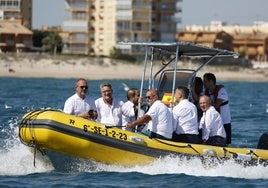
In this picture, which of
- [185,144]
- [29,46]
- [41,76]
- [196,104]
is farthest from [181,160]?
[29,46]

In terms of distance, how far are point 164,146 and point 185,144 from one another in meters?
0.32

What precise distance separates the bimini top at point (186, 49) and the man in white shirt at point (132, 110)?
82 cm

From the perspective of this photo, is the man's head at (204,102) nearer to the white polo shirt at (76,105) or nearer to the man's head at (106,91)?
the man's head at (106,91)

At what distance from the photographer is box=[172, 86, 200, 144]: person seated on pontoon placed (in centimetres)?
1514

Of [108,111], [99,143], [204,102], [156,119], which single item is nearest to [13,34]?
[108,111]

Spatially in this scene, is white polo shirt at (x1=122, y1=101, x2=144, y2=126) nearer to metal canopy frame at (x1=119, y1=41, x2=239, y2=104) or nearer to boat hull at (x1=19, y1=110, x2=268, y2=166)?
metal canopy frame at (x1=119, y1=41, x2=239, y2=104)

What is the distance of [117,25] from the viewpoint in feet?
326

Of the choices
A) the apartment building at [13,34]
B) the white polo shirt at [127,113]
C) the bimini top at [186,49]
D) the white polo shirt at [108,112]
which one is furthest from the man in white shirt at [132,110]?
the apartment building at [13,34]

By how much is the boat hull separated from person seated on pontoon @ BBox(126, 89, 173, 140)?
199 millimetres

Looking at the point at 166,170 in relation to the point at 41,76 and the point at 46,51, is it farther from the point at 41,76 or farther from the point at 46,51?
the point at 46,51

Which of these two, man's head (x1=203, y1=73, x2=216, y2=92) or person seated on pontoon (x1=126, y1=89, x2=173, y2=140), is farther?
man's head (x1=203, y1=73, x2=216, y2=92)

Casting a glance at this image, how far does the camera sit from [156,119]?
1508 cm

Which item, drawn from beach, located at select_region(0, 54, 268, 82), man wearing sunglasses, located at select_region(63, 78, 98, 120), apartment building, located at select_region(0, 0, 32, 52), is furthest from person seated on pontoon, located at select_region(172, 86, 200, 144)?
apartment building, located at select_region(0, 0, 32, 52)

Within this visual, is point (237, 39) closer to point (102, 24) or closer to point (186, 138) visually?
point (102, 24)
